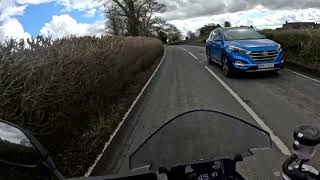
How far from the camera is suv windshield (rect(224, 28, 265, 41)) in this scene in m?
18.7

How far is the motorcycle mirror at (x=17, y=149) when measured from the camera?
269 centimetres

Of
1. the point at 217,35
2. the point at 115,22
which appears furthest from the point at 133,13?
the point at 217,35

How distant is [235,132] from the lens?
11.5ft

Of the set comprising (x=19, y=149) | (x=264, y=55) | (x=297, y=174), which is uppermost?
(x=19, y=149)

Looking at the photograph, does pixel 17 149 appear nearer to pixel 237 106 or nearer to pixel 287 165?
pixel 287 165

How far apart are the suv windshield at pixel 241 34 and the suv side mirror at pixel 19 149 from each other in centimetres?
1628

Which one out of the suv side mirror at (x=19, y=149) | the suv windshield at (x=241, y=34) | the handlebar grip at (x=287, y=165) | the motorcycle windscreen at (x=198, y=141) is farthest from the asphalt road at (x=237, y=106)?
the suv side mirror at (x=19, y=149)

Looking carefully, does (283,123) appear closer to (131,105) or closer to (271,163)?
(271,163)

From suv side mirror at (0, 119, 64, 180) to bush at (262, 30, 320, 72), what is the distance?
1568 cm

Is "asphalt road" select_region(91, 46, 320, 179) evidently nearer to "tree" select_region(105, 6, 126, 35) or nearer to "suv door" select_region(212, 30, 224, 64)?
"suv door" select_region(212, 30, 224, 64)

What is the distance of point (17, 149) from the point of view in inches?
108

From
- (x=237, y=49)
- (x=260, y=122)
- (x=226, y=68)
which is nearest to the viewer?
(x=260, y=122)

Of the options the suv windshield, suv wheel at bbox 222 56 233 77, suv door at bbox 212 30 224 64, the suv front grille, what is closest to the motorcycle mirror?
the suv front grille

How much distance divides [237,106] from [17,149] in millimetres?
9130
